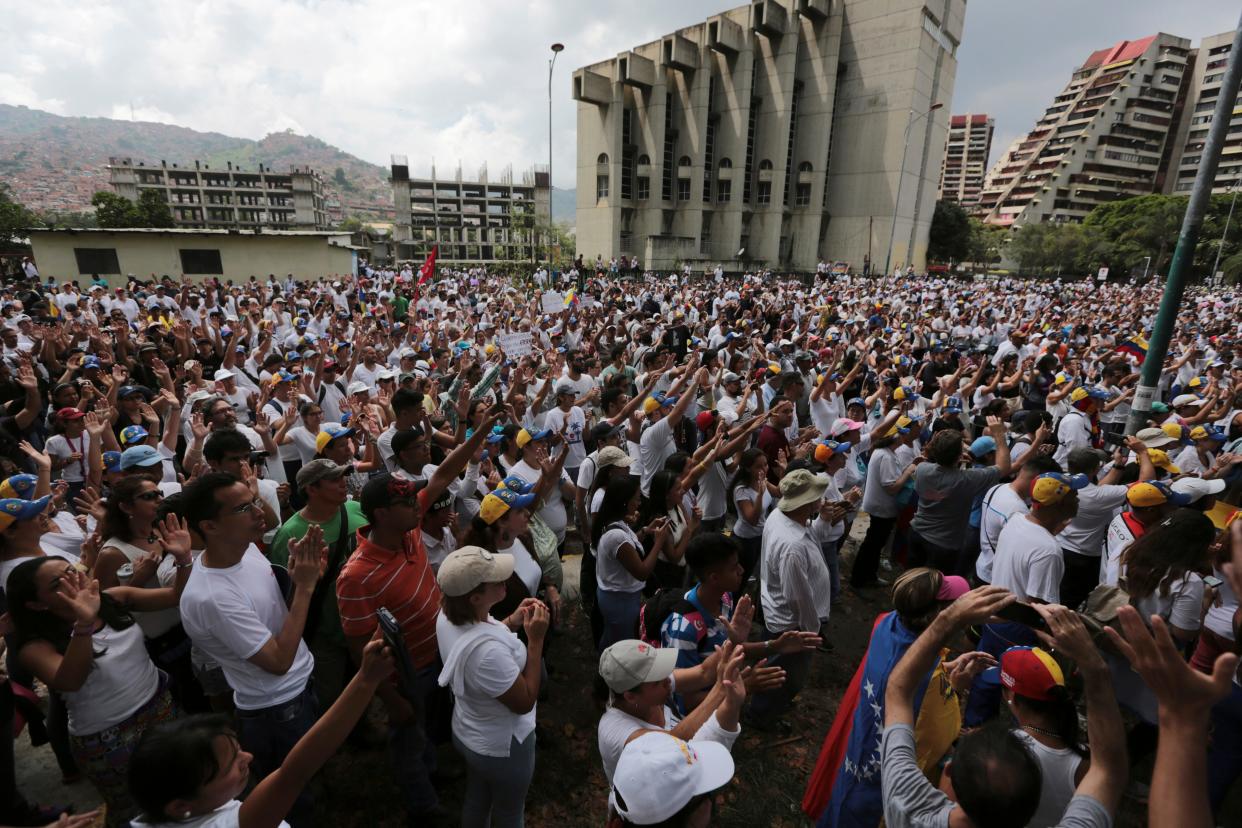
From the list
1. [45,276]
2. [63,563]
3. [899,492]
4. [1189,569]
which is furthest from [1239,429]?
[45,276]

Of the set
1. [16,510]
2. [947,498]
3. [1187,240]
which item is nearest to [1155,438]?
[1187,240]

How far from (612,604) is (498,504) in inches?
46.9

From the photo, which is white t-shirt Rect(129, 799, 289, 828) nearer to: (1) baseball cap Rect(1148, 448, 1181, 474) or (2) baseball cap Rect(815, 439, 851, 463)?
(2) baseball cap Rect(815, 439, 851, 463)

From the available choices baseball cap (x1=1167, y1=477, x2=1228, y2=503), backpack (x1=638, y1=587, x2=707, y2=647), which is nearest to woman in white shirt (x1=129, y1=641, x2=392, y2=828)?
backpack (x1=638, y1=587, x2=707, y2=647)

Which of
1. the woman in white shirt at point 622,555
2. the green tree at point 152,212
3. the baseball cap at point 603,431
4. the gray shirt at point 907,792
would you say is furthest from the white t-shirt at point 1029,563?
the green tree at point 152,212

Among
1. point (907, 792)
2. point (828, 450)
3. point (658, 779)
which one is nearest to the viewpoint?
point (658, 779)

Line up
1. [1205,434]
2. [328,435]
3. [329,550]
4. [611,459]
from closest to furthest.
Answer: [329,550]
[328,435]
[611,459]
[1205,434]

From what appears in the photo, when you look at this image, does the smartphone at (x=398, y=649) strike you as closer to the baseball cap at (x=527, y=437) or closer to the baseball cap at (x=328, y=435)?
the baseball cap at (x=328, y=435)

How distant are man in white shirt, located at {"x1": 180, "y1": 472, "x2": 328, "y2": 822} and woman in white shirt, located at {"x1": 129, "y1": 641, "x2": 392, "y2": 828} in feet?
2.74

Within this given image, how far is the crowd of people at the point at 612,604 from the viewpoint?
1733 mm

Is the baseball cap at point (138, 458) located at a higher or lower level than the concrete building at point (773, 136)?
lower

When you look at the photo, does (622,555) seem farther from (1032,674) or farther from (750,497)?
(1032,674)

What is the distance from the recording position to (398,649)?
2.21 meters

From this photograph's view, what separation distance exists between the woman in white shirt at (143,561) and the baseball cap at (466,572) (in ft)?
4.96
